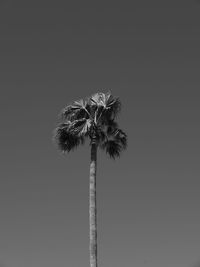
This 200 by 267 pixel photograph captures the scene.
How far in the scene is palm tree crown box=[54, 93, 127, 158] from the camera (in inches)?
2378

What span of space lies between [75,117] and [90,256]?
396 inches

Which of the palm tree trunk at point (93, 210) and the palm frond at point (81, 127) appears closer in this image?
the palm tree trunk at point (93, 210)

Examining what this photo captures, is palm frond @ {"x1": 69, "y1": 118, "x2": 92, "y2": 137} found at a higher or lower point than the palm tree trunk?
higher

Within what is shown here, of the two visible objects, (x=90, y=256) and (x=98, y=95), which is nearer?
(x=90, y=256)

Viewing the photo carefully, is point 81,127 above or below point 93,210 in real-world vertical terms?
above

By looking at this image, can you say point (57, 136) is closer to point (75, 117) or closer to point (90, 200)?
point (75, 117)

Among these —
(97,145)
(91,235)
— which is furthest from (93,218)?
(97,145)

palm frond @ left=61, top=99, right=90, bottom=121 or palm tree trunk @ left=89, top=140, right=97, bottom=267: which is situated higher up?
palm frond @ left=61, top=99, right=90, bottom=121

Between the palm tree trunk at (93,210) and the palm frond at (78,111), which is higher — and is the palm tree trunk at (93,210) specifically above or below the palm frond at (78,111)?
below

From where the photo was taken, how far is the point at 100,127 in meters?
60.3

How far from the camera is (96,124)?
6016 centimetres

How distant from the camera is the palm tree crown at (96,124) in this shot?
6041 cm

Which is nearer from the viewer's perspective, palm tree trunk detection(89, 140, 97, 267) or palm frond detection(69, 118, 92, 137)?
palm tree trunk detection(89, 140, 97, 267)

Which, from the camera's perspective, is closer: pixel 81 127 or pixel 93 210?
pixel 93 210
